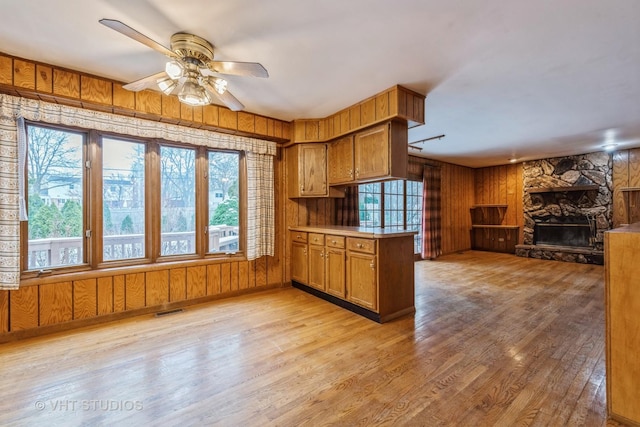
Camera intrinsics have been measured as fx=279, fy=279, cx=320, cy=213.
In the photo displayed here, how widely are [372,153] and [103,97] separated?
2.80m

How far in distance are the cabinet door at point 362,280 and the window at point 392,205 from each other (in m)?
2.21

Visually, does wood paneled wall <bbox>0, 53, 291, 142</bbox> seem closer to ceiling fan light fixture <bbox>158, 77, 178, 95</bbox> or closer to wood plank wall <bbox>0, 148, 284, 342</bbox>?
ceiling fan light fixture <bbox>158, 77, 178, 95</bbox>

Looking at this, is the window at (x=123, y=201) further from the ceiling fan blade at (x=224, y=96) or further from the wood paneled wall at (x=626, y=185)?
the wood paneled wall at (x=626, y=185)

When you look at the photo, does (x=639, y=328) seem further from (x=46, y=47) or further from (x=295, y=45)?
(x=46, y=47)

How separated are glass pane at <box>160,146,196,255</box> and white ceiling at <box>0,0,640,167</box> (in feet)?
3.17

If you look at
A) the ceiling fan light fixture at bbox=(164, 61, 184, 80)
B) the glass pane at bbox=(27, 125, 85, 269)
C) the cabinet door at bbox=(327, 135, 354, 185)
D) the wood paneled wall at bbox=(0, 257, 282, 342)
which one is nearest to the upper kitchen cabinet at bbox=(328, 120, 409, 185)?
the cabinet door at bbox=(327, 135, 354, 185)

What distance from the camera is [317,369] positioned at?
2.05 metres

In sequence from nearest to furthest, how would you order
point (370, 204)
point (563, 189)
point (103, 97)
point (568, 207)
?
1. point (103, 97)
2. point (370, 204)
3. point (563, 189)
4. point (568, 207)

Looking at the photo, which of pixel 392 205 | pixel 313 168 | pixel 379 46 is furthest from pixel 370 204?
pixel 379 46

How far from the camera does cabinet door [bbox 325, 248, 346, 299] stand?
3312 millimetres

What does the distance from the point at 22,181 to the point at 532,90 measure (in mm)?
5090

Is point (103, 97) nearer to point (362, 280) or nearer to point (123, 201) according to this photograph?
point (123, 201)

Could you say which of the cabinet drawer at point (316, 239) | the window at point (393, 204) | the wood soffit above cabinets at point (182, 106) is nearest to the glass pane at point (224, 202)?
the wood soffit above cabinets at point (182, 106)

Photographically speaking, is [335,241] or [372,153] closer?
[372,153]
